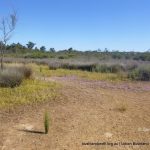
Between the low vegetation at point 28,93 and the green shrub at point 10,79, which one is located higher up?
the green shrub at point 10,79

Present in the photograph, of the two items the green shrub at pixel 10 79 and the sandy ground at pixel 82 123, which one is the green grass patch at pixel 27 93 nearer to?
the green shrub at pixel 10 79

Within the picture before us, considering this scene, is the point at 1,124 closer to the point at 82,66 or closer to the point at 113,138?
the point at 113,138

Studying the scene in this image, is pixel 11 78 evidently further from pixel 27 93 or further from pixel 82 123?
pixel 82 123

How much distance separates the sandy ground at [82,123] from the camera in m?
8.07

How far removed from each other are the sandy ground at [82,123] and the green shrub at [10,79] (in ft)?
6.04

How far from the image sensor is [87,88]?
15.2 m

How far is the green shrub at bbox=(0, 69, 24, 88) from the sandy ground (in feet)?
6.04

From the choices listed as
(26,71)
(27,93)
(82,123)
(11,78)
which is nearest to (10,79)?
(11,78)

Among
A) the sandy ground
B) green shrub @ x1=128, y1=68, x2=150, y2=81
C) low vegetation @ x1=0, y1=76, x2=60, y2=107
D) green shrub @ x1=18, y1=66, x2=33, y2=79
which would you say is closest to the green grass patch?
low vegetation @ x1=0, y1=76, x2=60, y2=107

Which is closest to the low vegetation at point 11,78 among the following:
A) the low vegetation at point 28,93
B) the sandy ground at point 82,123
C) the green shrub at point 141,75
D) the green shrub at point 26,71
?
the low vegetation at point 28,93

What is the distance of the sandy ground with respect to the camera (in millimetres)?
8070

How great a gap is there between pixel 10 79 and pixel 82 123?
16.5ft

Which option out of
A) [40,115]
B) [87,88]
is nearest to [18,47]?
[87,88]

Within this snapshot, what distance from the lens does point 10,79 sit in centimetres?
1376
